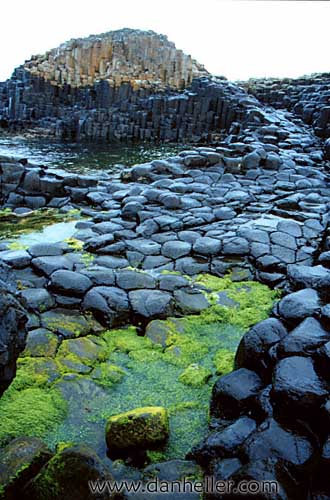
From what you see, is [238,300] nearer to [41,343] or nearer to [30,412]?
[41,343]

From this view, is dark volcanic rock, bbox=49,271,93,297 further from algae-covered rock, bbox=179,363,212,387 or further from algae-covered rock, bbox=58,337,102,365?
algae-covered rock, bbox=179,363,212,387

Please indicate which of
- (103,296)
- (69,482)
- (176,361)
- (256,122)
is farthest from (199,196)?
(256,122)

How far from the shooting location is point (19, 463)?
2.42 metres

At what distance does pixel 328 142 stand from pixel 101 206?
7281 mm

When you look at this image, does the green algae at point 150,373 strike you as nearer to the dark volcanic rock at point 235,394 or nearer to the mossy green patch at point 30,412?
the mossy green patch at point 30,412

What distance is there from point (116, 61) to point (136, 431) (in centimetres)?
3207

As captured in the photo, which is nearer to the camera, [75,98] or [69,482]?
[69,482]

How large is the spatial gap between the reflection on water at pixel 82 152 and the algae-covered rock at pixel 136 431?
9.29 metres

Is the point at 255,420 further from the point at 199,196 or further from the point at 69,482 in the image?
the point at 199,196

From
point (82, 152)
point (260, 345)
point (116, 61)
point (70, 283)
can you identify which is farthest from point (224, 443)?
point (116, 61)

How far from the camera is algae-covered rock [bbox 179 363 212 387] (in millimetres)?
3565

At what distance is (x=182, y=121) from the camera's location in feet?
60.8

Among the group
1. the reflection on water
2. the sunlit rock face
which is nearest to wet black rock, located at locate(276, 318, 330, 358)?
the reflection on water

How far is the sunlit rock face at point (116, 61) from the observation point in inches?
1017
